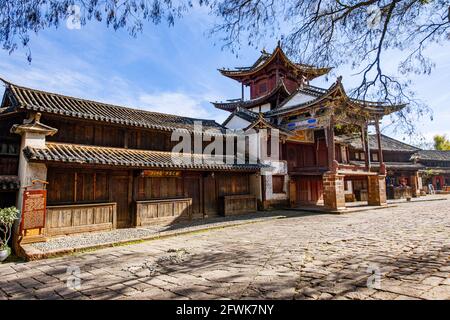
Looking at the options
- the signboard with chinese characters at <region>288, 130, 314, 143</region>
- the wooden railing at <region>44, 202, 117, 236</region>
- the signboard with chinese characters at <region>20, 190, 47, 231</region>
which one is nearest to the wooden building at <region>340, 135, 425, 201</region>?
the signboard with chinese characters at <region>288, 130, 314, 143</region>

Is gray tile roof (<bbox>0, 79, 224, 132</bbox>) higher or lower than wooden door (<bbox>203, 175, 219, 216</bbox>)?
higher

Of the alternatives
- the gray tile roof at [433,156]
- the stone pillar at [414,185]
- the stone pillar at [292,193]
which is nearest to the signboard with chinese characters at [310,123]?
the stone pillar at [292,193]

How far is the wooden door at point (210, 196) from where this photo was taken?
509 inches

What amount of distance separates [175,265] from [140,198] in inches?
237

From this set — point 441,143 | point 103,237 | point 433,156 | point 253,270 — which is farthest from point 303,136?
point 441,143

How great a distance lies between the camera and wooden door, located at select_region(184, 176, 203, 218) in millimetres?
12266

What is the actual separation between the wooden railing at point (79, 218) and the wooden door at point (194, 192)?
3.48m

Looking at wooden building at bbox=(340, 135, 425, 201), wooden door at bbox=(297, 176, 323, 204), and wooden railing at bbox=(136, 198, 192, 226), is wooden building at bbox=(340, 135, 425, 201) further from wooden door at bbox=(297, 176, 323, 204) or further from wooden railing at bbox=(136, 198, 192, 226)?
wooden railing at bbox=(136, 198, 192, 226)

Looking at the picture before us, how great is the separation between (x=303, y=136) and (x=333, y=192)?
5.60 meters

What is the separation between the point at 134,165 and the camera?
9.63 meters

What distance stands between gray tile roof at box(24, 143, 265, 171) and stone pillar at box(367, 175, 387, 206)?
10.0 meters

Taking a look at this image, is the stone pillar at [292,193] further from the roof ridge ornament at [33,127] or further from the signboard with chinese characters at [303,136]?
the roof ridge ornament at [33,127]

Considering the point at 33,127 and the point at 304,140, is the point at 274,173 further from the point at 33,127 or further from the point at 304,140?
the point at 33,127

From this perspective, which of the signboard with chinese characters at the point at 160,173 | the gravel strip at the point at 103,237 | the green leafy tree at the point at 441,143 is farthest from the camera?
the green leafy tree at the point at 441,143
